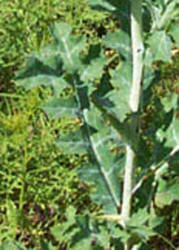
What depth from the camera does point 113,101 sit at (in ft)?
6.10

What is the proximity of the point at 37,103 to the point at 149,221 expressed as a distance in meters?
1.23

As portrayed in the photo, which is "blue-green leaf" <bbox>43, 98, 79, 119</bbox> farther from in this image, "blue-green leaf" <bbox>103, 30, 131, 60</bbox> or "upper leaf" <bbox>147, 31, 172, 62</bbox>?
"upper leaf" <bbox>147, 31, 172, 62</bbox>

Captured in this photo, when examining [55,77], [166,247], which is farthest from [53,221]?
[55,77]

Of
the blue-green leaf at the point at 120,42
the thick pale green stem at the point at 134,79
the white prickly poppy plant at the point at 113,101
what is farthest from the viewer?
the blue-green leaf at the point at 120,42

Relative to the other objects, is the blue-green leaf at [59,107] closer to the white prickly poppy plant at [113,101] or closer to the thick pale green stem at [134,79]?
the white prickly poppy plant at [113,101]

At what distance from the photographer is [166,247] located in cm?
283

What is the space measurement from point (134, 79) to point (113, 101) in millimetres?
177

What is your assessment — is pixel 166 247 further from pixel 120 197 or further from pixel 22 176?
pixel 120 197

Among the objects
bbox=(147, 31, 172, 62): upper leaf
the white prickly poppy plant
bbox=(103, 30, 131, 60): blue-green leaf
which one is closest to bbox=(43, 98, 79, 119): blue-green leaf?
the white prickly poppy plant

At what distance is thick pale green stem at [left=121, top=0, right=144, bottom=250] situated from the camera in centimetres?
158

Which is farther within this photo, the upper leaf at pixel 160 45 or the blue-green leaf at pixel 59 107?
the blue-green leaf at pixel 59 107

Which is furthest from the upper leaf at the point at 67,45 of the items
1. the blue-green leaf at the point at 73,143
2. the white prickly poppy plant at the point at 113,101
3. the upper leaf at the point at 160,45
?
the upper leaf at the point at 160,45

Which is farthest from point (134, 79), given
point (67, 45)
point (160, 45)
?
point (67, 45)

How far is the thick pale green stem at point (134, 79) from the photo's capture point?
1.58m
